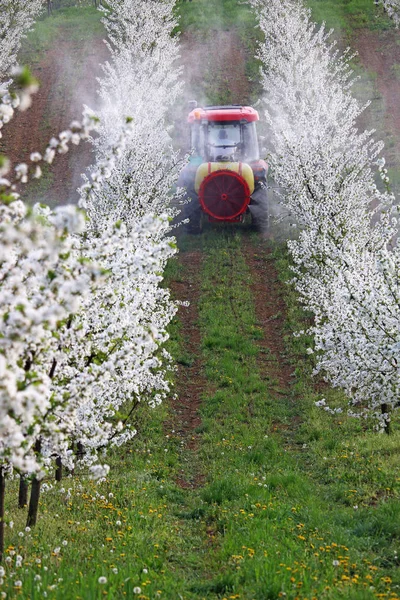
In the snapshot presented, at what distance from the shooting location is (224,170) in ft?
71.9

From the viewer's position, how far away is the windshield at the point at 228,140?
24016 mm

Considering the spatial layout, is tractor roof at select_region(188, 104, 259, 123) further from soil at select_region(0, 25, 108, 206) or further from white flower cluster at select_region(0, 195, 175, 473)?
white flower cluster at select_region(0, 195, 175, 473)

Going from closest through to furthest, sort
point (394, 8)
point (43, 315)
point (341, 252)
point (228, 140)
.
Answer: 1. point (43, 315)
2. point (341, 252)
3. point (228, 140)
4. point (394, 8)

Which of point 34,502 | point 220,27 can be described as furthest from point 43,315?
point 220,27

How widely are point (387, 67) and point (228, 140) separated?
2286cm

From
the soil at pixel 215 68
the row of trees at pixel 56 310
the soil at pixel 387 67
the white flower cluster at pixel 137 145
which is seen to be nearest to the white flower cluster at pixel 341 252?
the row of trees at pixel 56 310

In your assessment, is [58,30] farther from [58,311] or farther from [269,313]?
[58,311]

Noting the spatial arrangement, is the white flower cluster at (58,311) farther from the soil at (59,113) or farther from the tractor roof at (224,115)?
the soil at (59,113)

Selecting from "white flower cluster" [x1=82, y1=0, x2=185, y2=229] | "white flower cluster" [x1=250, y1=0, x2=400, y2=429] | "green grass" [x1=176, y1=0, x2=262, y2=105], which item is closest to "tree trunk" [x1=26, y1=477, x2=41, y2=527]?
"white flower cluster" [x1=82, y1=0, x2=185, y2=229]

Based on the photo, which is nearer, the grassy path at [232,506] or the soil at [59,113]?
the grassy path at [232,506]

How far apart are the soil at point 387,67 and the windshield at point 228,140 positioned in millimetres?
10874

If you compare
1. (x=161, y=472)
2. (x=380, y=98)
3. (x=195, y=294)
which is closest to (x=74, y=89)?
(x=380, y=98)

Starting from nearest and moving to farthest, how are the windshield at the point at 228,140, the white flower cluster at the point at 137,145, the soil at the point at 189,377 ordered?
1. the soil at the point at 189,377
2. the white flower cluster at the point at 137,145
3. the windshield at the point at 228,140

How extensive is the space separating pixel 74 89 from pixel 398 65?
2042cm
